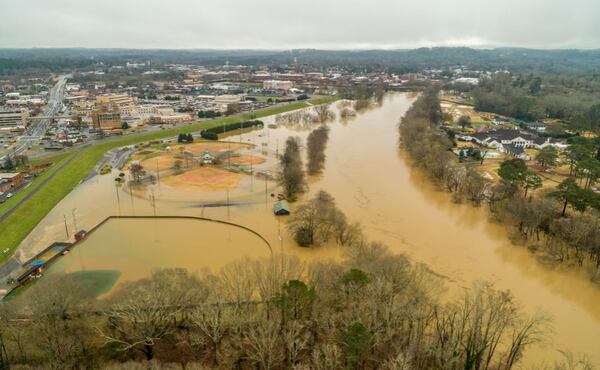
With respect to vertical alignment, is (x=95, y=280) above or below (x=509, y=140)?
below

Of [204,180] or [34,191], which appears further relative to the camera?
[204,180]

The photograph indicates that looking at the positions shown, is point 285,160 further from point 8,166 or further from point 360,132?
point 8,166

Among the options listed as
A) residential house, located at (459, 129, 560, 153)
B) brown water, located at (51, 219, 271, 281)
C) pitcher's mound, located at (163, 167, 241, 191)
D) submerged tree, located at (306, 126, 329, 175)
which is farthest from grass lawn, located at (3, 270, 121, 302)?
residential house, located at (459, 129, 560, 153)

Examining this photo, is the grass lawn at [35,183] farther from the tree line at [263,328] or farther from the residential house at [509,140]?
the residential house at [509,140]

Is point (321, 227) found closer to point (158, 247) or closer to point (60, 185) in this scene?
point (158, 247)

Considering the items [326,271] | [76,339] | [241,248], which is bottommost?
[241,248]

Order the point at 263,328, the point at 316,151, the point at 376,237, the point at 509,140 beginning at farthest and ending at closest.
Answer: the point at 509,140 → the point at 316,151 → the point at 376,237 → the point at 263,328

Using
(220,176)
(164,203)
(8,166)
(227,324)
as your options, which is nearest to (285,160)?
(220,176)

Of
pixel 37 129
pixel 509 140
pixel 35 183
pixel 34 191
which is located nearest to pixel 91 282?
pixel 34 191
